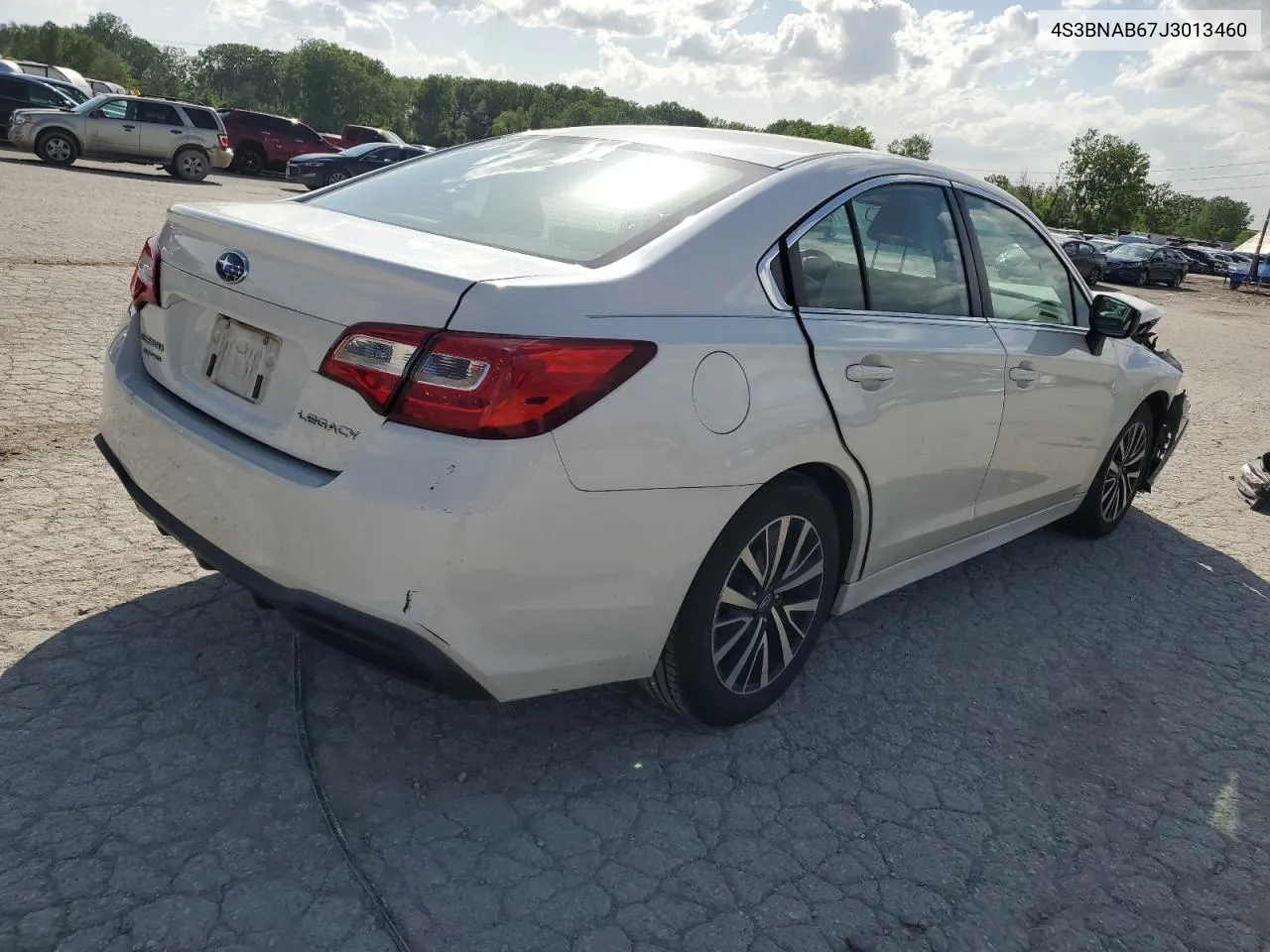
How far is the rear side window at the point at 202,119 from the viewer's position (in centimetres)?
2261

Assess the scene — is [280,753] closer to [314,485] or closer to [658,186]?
[314,485]

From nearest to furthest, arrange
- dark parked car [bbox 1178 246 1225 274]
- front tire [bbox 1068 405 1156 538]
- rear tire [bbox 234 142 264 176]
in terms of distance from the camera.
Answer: front tire [bbox 1068 405 1156 538]
rear tire [bbox 234 142 264 176]
dark parked car [bbox 1178 246 1225 274]

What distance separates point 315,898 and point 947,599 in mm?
2901

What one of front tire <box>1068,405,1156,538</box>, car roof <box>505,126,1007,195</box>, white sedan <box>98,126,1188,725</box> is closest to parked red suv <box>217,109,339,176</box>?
front tire <box>1068,405,1156,538</box>

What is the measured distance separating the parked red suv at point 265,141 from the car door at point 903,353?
1069 inches

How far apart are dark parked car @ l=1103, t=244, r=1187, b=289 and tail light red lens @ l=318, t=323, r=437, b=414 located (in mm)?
35252

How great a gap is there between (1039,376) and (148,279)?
3.09m

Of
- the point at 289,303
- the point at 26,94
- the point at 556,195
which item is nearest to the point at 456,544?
the point at 289,303

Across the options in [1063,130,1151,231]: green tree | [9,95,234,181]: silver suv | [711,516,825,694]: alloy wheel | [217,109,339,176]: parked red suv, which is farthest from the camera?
[1063,130,1151,231]: green tree

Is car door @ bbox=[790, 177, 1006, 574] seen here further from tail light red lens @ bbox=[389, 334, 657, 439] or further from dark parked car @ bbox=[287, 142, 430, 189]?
dark parked car @ bbox=[287, 142, 430, 189]

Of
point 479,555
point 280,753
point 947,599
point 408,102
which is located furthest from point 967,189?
point 408,102

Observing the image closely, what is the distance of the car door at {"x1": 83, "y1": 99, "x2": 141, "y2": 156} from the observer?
70.6ft

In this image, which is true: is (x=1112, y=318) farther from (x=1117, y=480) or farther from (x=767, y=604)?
(x=767, y=604)

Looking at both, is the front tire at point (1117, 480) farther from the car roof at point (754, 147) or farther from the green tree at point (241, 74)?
the green tree at point (241, 74)
